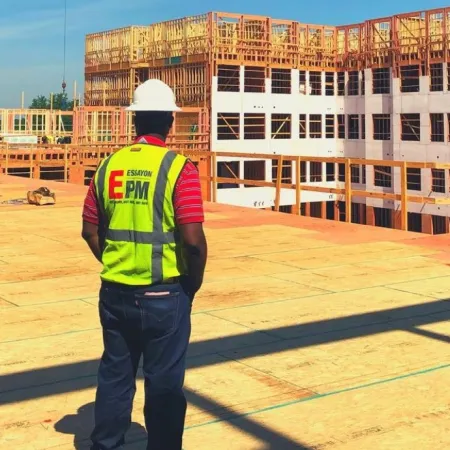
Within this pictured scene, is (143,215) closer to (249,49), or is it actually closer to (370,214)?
(249,49)

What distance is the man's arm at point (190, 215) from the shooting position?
11.7 ft

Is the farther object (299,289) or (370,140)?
(370,140)

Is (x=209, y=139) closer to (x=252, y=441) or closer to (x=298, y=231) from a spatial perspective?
(x=298, y=231)

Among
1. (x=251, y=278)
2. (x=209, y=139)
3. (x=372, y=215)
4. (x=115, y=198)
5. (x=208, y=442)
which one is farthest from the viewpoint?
(x=372, y=215)

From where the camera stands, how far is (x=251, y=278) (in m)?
9.38

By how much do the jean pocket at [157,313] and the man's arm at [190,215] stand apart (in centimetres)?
18

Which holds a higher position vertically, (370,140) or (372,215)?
(370,140)

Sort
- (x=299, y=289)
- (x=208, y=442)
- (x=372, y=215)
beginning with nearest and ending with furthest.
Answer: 1. (x=208, y=442)
2. (x=299, y=289)
3. (x=372, y=215)

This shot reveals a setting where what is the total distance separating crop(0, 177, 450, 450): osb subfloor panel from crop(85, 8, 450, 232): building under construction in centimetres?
3624

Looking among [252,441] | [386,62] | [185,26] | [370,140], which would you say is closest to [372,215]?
[370,140]

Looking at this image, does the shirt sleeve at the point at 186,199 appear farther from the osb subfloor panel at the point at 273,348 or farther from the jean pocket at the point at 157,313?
the osb subfloor panel at the point at 273,348

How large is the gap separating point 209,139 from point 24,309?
39995 millimetres

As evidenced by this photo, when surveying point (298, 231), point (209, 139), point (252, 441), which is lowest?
point (252, 441)

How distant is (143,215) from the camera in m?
3.60
